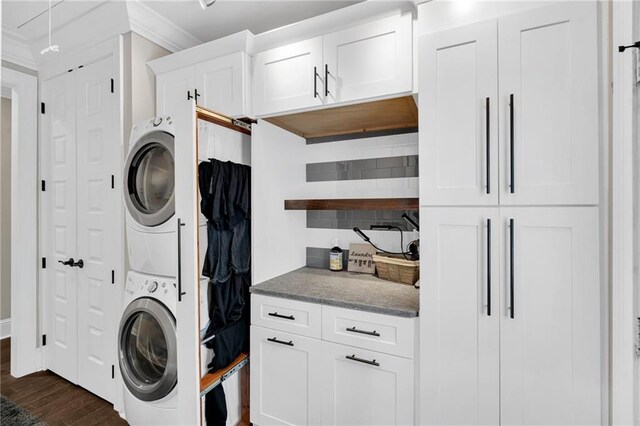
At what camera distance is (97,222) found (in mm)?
2432

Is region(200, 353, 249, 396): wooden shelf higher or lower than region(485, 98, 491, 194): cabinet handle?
lower

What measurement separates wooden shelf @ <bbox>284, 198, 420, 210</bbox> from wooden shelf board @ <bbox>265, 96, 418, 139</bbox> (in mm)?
514

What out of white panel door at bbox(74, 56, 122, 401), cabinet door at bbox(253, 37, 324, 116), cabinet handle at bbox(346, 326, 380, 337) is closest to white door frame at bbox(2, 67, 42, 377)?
white panel door at bbox(74, 56, 122, 401)

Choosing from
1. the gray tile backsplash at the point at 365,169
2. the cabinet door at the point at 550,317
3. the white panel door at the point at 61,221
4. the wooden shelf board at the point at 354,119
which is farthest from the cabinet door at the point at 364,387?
the white panel door at the point at 61,221

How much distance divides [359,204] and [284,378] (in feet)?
3.64

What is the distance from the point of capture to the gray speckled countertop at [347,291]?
1641 millimetres

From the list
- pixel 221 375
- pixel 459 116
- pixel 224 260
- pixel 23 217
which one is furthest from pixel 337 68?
pixel 23 217

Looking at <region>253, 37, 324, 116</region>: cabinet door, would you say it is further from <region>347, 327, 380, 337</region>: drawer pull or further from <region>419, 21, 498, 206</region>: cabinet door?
<region>347, 327, 380, 337</region>: drawer pull

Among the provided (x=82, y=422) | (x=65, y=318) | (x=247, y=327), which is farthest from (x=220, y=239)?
(x=65, y=318)

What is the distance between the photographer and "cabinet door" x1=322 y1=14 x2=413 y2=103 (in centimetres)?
161

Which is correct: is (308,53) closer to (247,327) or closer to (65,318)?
(247,327)

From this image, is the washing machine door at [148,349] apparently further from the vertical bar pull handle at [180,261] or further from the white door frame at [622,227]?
the white door frame at [622,227]

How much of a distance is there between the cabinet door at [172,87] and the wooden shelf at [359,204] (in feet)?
3.16

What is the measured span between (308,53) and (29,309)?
10.1 ft
